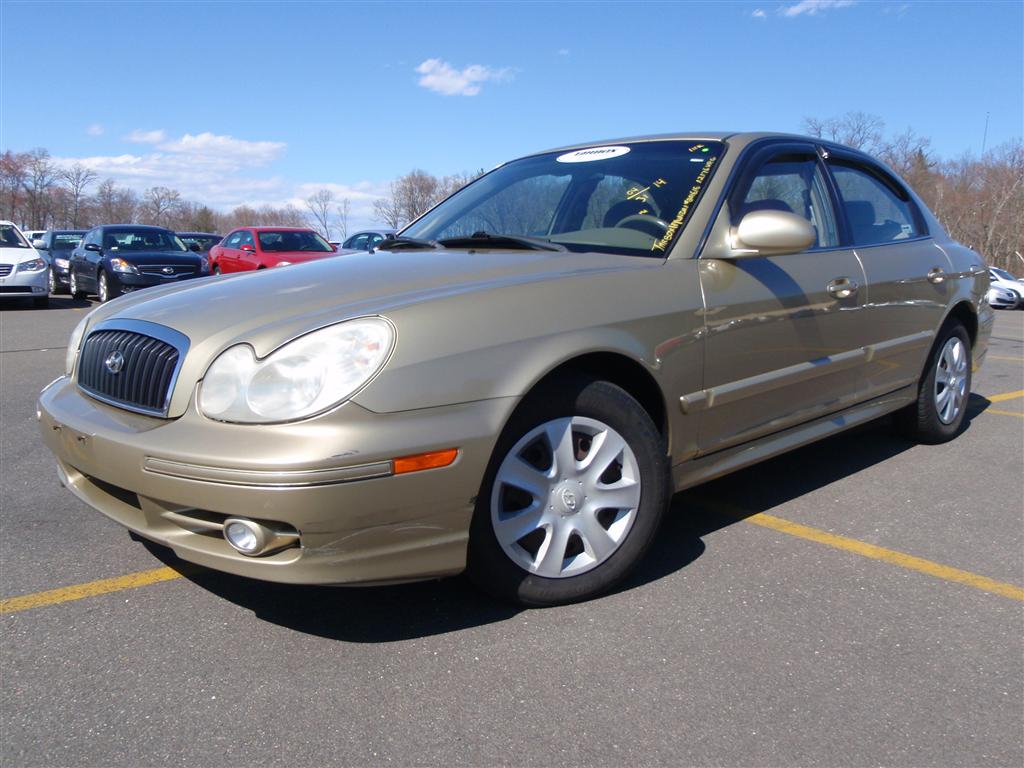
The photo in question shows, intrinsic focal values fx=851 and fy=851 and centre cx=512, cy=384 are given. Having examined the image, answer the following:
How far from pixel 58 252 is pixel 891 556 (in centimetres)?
2166

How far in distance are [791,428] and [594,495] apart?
1.25 metres

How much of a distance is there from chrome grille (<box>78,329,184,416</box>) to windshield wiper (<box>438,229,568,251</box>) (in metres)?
1.32

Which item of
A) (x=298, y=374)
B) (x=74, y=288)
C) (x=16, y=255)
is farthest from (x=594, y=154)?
(x=74, y=288)

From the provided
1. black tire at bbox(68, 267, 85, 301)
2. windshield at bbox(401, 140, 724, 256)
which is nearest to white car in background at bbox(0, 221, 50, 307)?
black tire at bbox(68, 267, 85, 301)

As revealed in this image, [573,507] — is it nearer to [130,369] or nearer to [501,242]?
[501,242]

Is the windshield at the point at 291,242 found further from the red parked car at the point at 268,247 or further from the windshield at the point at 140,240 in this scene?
the windshield at the point at 140,240

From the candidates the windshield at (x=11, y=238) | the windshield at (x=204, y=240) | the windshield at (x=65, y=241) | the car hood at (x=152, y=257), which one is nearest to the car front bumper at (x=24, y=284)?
the windshield at (x=11, y=238)

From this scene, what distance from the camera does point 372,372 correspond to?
2322mm

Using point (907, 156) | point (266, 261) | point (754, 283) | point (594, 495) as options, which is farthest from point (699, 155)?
point (907, 156)

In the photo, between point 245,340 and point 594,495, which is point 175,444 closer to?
point 245,340

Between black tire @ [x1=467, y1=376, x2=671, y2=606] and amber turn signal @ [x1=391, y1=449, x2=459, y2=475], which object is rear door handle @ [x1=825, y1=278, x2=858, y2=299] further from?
amber turn signal @ [x1=391, y1=449, x2=459, y2=475]

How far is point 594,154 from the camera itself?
12.7 feet

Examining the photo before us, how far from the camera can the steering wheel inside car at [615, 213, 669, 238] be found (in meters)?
3.27

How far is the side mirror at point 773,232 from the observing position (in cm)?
314
